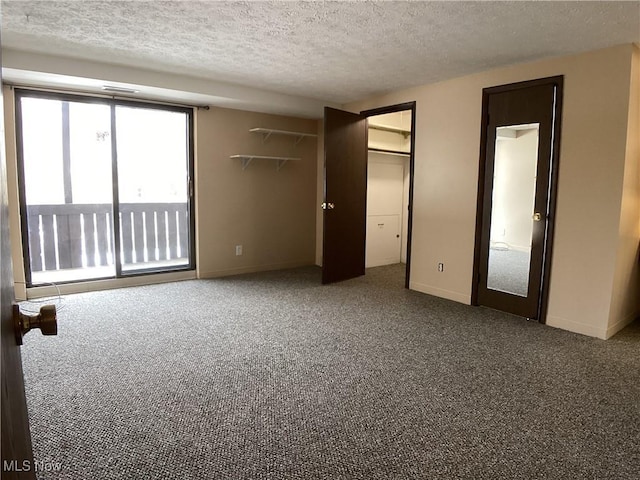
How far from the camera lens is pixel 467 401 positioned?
228 cm

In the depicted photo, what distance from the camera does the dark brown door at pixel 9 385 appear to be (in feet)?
2.10

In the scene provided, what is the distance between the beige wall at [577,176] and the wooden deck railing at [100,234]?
3319mm

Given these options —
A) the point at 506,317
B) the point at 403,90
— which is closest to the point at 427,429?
the point at 506,317

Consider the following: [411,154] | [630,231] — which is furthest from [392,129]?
[630,231]

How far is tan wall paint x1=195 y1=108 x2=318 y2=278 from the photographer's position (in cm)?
506

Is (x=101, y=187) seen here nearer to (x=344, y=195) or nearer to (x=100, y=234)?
(x=100, y=234)

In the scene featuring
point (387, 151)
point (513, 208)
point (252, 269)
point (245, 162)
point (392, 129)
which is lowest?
point (252, 269)

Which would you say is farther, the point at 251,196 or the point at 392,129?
the point at 392,129

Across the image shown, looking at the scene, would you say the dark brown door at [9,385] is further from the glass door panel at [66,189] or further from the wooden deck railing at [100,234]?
the wooden deck railing at [100,234]

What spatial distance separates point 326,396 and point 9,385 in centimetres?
183

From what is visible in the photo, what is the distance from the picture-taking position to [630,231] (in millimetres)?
3354

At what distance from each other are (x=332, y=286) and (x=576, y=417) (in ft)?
9.69

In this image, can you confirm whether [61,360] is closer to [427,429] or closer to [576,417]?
[427,429]

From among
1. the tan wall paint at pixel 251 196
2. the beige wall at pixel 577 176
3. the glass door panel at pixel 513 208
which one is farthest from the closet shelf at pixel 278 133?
the glass door panel at pixel 513 208
